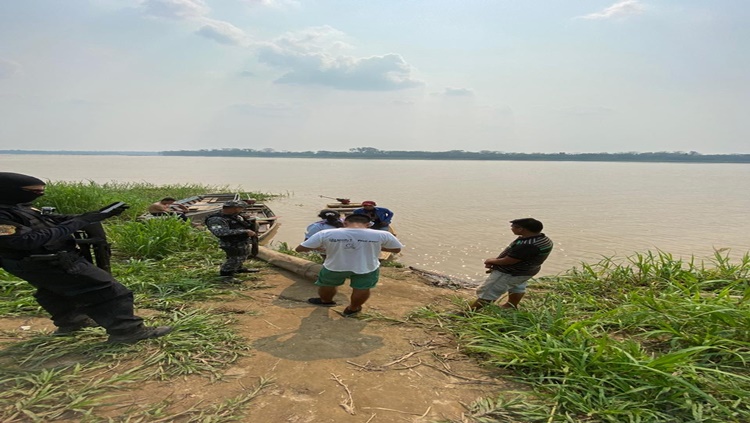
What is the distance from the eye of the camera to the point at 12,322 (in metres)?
3.60

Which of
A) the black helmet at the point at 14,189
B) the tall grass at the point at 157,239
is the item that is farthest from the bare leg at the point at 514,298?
the tall grass at the point at 157,239

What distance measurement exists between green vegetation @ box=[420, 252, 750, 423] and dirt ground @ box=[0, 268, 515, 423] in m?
0.23

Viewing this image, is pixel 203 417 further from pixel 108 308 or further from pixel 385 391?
pixel 108 308

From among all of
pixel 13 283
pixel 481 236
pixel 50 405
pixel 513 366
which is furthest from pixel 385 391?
pixel 481 236

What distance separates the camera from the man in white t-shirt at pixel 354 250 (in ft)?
13.0

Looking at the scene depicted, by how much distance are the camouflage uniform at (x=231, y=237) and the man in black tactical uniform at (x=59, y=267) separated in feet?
5.84

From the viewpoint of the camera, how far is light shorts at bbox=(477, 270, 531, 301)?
406cm

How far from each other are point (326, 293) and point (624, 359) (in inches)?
113

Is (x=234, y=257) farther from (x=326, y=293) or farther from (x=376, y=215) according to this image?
(x=376, y=215)

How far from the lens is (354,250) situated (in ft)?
13.1

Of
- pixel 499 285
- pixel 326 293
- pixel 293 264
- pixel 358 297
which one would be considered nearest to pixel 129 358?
pixel 326 293

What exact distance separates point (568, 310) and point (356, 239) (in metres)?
2.52

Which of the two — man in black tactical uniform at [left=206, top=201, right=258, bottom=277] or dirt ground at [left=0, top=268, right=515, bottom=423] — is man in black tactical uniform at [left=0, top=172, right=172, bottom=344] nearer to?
dirt ground at [left=0, top=268, right=515, bottom=423]

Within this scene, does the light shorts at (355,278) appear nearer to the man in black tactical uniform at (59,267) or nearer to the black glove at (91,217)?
the man in black tactical uniform at (59,267)
